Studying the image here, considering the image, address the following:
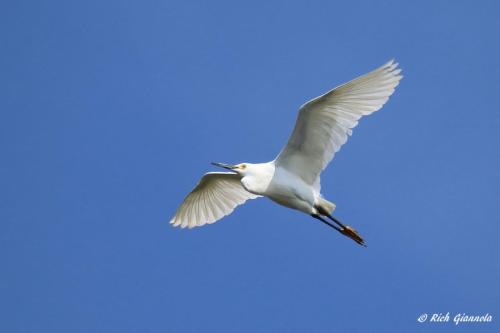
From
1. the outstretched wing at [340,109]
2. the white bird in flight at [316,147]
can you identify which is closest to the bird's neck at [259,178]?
the white bird in flight at [316,147]

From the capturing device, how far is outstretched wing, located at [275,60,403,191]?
1538 cm

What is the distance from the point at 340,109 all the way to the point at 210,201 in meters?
4.43

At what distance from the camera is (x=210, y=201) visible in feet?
61.6

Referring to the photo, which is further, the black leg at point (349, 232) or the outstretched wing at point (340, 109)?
the black leg at point (349, 232)

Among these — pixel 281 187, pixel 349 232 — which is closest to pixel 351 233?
pixel 349 232

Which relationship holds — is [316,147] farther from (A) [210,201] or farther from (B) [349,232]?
(A) [210,201]

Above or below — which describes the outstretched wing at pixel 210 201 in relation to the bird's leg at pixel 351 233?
above

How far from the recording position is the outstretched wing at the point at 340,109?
15375 millimetres

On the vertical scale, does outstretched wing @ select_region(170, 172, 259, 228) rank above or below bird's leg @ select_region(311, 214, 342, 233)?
above

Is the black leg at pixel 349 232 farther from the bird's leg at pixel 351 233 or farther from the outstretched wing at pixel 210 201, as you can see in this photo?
the outstretched wing at pixel 210 201

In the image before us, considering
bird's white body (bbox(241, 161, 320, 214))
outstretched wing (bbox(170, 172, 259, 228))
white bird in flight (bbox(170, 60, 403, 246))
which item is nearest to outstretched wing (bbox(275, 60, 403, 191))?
white bird in flight (bbox(170, 60, 403, 246))

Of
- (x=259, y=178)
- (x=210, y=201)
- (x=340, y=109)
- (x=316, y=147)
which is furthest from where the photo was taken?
(x=210, y=201)

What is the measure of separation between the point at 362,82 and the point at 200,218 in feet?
17.2

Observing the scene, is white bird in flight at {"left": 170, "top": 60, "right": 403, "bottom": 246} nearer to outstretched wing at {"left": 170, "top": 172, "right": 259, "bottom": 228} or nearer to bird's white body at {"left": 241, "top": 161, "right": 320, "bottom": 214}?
bird's white body at {"left": 241, "top": 161, "right": 320, "bottom": 214}
